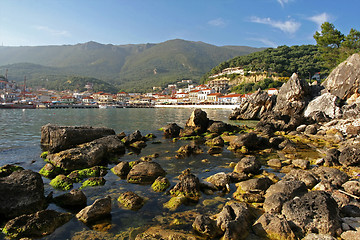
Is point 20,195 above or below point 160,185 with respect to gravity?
above

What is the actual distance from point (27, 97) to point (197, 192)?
565ft

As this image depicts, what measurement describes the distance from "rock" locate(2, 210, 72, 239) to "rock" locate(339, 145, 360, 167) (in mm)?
16393

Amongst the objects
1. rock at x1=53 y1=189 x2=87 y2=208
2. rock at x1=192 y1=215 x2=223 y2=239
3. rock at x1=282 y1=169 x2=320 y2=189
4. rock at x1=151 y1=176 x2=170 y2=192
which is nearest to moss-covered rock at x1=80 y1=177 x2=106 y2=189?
rock at x1=53 y1=189 x2=87 y2=208

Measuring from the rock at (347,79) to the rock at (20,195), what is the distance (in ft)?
150

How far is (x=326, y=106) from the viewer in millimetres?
36562

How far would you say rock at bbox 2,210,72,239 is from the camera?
6.78 meters

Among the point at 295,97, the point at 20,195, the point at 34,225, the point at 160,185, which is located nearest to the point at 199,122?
the point at 160,185

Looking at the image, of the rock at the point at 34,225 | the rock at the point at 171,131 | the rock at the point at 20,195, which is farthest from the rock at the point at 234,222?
the rock at the point at 171,131

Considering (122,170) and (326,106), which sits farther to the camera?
(326,106)

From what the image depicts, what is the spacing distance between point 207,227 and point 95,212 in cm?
416

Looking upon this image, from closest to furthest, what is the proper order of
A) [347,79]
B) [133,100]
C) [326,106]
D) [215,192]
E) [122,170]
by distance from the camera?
[215,192], [122,170], [326,106], [347,79], [133,100]

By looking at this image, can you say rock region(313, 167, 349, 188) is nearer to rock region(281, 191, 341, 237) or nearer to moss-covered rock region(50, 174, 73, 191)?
rock region(281, 191, 341, 237)

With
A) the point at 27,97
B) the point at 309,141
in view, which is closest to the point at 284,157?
the point at 309,141

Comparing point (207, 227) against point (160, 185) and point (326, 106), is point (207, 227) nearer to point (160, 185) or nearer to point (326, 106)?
point (160, 185)
